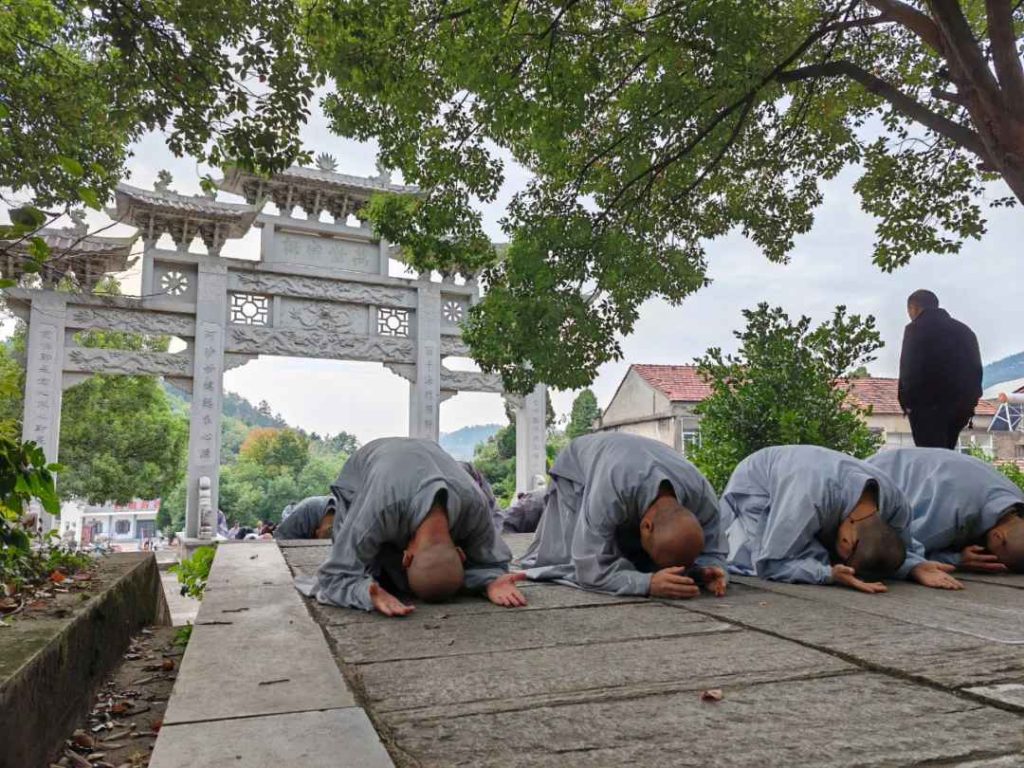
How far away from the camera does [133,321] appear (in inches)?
529

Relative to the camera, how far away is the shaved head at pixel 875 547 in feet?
11.9

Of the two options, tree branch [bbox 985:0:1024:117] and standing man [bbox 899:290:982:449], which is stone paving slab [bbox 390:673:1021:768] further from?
tree branch [bbox 985:0:1024:117]

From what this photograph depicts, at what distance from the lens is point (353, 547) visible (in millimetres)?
3170

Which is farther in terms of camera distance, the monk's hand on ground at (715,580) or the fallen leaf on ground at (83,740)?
the monk's hand on ground at (715,580)

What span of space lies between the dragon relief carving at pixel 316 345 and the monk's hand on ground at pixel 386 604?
12084mm

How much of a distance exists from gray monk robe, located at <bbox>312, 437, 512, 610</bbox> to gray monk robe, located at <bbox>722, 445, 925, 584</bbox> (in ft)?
4.82

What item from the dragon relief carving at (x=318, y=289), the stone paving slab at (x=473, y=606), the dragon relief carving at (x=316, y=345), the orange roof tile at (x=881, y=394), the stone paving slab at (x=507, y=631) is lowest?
the stone paving slab at (x=473, y=606)

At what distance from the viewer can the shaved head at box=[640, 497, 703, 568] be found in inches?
131

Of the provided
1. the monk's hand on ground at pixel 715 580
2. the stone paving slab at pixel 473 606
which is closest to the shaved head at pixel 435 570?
the stone paving slab at pixel 473 606

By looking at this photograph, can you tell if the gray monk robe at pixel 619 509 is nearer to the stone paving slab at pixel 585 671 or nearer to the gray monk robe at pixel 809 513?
the gray monk robe at pixel 809 513

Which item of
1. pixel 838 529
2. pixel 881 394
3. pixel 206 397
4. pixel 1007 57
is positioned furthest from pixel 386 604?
pixel 881 394

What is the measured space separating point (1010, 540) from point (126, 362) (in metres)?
13.2

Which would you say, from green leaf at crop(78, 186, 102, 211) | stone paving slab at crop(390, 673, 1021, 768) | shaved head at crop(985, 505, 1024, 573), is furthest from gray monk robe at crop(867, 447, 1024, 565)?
green leaf at crop(78, 186, 102, 211)

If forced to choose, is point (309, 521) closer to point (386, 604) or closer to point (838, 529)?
point (386, 604)
